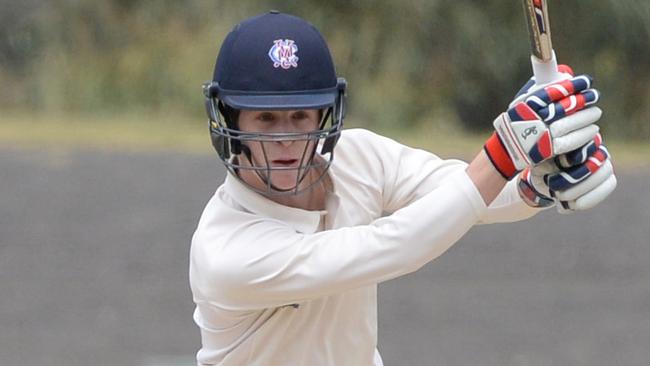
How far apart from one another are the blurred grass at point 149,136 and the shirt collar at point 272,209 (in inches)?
237

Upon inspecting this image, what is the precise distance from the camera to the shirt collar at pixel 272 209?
10.3 feet

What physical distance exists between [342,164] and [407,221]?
1.63 feet

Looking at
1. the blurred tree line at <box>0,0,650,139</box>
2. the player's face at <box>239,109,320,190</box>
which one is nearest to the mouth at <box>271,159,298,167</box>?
the player's face at <box>239,109,320,190</box>

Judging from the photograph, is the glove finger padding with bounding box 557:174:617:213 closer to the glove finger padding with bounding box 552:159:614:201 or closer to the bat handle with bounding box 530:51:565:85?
the glove finger padding with bounding box 552:159:614:201

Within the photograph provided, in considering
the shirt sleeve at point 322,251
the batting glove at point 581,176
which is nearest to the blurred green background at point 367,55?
the shirt sleeve at point 322,251

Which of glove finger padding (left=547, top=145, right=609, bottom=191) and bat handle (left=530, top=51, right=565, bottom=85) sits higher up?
bat handle (left=530, top=51, right=565, bottom=85)

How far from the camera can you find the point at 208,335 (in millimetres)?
3332

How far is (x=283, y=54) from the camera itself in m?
3.07

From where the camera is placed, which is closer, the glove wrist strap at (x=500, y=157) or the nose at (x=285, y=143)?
the glove wrist strap at (x=500, y=157)

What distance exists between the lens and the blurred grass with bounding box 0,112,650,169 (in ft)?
31.2

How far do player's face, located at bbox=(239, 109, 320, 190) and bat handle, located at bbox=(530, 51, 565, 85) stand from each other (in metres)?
0.50

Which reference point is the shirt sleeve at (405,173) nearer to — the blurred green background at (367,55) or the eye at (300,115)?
the eye at (300,115)

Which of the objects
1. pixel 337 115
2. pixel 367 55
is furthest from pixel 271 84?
pixel 367 55

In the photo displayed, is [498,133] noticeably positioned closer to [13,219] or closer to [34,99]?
[13,219]
